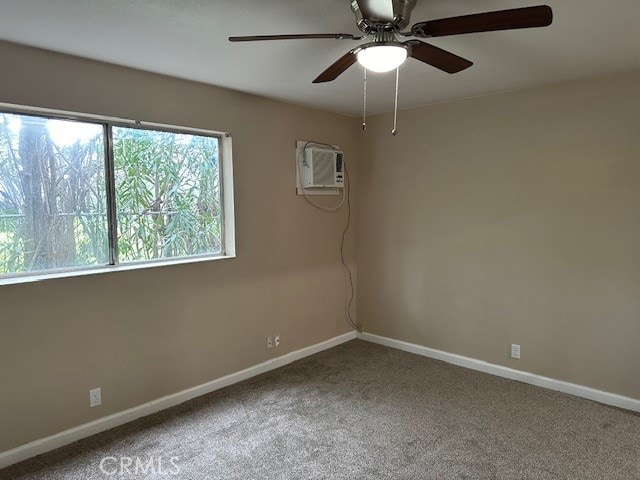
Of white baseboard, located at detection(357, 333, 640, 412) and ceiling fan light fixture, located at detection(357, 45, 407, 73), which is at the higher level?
ceiling fan light fixture, located at detection(357, 45, 407, 73)

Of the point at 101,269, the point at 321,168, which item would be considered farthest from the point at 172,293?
the point at 321,168

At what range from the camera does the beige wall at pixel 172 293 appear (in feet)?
7.96

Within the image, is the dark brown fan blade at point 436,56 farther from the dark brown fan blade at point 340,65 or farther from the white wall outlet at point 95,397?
the white wall outlet at point 95,397

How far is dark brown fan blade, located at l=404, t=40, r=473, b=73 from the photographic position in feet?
6.19

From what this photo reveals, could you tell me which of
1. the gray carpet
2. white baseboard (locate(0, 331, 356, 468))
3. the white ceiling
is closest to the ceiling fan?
the white ceiling

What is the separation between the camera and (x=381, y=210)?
438 centimetres

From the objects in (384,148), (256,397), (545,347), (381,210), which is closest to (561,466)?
(545,347)

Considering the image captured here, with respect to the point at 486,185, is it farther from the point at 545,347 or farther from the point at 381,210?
the point at 545,347

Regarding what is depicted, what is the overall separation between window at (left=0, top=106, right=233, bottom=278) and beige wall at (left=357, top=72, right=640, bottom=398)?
71.3 inches

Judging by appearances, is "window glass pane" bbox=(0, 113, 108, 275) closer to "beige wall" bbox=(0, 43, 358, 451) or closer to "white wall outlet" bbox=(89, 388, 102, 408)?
"beige wall" bbox=(0, 43, 358, 451)

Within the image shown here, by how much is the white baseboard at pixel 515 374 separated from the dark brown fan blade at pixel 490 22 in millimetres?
2793

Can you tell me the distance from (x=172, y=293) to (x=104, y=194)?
0.84 metres

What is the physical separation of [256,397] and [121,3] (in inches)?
106

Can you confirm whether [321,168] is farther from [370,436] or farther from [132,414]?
[132,414]
